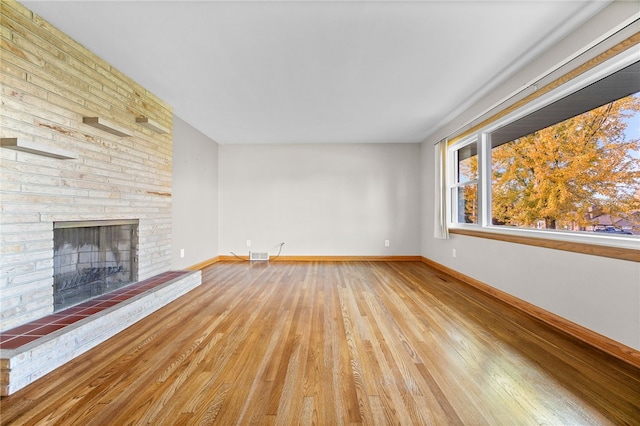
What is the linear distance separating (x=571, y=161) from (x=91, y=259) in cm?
445

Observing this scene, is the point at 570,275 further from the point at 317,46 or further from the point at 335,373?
the point at 317,46

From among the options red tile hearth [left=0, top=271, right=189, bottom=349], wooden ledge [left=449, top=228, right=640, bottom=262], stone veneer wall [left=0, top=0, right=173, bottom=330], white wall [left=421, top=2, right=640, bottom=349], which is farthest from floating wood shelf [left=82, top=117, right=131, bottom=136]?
wooden ledge [left=449, top=228, right=640, bottom=262]

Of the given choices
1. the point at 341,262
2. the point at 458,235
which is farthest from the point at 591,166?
the point at 341,262

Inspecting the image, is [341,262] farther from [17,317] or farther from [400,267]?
[17,317]

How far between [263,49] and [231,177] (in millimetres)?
3594

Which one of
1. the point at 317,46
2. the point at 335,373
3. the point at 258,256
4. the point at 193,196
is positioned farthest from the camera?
the point at 258,256

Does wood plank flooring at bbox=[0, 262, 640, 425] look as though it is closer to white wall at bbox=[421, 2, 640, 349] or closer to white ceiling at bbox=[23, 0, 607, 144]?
white wall at bbox=[421, 2, 640, 349]

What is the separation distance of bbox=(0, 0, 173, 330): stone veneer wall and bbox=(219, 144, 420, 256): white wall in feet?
8.41

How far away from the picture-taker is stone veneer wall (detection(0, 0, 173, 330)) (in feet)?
5.92

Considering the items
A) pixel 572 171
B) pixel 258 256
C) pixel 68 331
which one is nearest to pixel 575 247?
pixel 572 171

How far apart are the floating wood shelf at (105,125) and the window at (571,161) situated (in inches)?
155

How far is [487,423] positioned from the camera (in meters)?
1.25

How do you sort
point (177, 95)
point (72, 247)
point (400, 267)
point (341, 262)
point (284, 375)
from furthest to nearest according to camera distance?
point (341, 262)
point (400, 267)
point (177, 95)
point (72, 247)
point (284, 375)

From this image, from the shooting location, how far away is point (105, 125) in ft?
7.94
